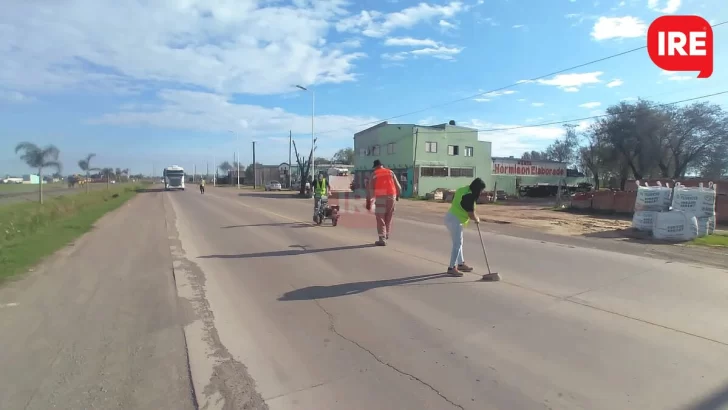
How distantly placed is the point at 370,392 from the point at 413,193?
136 ft

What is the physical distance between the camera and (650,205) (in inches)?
555

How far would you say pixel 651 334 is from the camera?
15.8 ft

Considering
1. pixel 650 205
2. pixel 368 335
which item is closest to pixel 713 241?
pixel 650 205

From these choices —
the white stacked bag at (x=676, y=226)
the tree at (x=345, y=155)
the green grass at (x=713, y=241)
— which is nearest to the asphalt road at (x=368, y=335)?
the green grass at (x=713, y=241)

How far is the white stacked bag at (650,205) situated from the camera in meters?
13.9

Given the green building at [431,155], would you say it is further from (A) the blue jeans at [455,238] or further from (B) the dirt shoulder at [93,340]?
(B) the dirt shoulder at [93,340]

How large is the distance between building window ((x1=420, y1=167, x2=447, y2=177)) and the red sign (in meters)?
7.85

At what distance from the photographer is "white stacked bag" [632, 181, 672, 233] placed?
13.9 m

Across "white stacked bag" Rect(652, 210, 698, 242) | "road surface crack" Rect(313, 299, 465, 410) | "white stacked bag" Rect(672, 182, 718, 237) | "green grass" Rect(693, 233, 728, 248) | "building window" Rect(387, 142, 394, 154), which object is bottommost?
"road surface crack" Rect(313, 299, 465, 410)

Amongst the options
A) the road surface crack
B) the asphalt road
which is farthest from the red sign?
the road surface crack

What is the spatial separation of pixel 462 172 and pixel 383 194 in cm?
3970

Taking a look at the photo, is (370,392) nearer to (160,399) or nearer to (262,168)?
(160,399)

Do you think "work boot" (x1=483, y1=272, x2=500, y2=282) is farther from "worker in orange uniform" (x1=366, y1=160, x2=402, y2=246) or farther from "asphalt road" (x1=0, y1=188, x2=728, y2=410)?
"worker in orange uniform" (x1=366, y1=160, x2=402, y2=246)

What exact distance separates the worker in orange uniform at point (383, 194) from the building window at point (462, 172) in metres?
38.2
